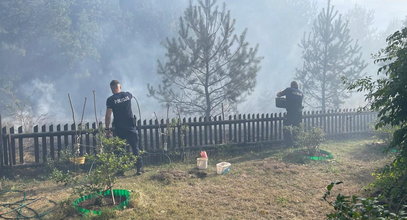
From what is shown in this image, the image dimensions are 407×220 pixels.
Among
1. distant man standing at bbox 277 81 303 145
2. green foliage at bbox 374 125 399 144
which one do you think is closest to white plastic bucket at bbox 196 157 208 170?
distant man standing at bbox 277 81 303 145

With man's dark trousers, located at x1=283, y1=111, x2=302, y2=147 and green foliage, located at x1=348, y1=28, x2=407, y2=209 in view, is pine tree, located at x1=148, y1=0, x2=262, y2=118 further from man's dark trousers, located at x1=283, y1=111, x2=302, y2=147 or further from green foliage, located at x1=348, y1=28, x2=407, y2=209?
green foliage, located at x1=348, y1=28, x2=407, y2=209

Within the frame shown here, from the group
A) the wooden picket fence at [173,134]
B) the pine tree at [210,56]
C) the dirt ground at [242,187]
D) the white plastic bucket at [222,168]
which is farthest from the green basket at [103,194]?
the pine tree at [210,56]

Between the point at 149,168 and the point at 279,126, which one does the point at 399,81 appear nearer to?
the point at 149,168

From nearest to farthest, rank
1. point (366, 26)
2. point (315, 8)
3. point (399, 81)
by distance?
1. point (399, 81)
2. point (315, 8)
3. point (366, 26)

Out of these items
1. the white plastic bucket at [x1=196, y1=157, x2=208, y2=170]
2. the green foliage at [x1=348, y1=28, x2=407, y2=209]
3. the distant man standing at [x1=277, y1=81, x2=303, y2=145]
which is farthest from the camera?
the distant man standing at [x1=277, y1=81, x2=303, y2=145]

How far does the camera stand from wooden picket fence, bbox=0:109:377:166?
23.0ft

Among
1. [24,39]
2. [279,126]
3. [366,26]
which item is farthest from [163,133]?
[366,26]

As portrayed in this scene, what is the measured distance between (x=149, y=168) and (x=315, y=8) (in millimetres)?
35833

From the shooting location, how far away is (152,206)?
4750 millimetres

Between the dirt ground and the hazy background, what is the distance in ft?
37.4

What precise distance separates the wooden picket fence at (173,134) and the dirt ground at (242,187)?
28.7 inches

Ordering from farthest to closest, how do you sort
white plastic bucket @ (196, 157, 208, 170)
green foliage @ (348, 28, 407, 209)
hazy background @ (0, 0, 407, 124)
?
hazy background @ (0, 0, 407, 124) < white plastic bucket @ (196, 157, 208, 170) < green foliage @ (348, 28, 407, 209)

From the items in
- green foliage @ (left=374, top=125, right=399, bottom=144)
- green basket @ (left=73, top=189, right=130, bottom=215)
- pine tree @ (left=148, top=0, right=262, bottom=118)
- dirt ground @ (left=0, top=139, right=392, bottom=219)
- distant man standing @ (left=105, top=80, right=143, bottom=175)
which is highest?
pine tree @ (left=148, top=0, right=262, bottom=118)

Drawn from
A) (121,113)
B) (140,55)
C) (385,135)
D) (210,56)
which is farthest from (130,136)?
(140,55)
